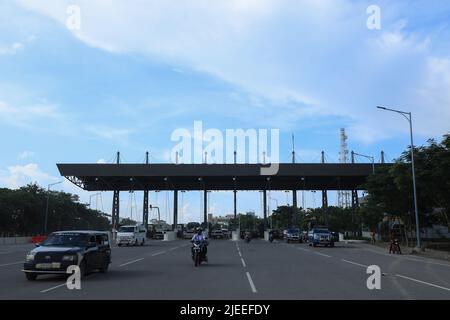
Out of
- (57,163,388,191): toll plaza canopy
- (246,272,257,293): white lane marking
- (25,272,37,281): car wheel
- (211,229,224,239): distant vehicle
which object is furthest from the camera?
(211,229,224,239): distant vehicle

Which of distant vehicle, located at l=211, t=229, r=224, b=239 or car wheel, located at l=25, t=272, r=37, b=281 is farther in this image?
distant vehicle, located at l=211, t=229, r=224, b=239

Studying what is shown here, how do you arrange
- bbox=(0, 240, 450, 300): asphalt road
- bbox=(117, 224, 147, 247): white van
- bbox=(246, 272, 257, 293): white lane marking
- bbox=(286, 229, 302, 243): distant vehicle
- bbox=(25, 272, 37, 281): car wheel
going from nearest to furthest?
bbox=(0, 240, 450, 300): asphalt road < bbox=(246, 272, 257, 293): white lane marking < bbox=(25, 272, 37, 281): car wheel < bbox=(117, 224, 147, 247): white van < bbox=(286, 229, 302, 243): distant vehicle

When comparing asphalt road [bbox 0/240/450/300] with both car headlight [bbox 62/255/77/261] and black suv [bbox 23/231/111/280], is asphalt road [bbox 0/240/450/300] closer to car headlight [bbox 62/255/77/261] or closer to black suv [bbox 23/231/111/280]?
black suv [bbox 23/231/111/280]

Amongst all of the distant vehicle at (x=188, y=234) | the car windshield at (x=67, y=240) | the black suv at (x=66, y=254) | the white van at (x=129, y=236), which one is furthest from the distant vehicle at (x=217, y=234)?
the car windshield at (x=67, y=240)

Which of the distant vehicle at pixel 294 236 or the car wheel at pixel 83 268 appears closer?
the car wheel at pixel 83 268

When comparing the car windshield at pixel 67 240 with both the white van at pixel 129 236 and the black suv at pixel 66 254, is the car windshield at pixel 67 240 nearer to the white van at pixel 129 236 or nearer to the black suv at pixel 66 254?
the black suv at pixel 66 254

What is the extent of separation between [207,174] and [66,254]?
58181 millimetres

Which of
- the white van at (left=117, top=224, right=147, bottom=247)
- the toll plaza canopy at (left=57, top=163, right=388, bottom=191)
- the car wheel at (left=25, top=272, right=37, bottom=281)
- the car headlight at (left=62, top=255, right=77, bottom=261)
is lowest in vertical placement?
the car wheel at (left=25, top=272, right=37, bottom=281)

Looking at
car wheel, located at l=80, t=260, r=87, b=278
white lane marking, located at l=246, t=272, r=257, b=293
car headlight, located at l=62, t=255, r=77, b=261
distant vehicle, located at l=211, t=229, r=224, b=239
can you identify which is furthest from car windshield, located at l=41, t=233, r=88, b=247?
distant vehicle, located at l=211, t=229, r=224, b=239

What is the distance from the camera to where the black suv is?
642 inches

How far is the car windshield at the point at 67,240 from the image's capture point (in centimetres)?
1748

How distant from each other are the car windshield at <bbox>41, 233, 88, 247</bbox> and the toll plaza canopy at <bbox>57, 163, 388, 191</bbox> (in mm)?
55900

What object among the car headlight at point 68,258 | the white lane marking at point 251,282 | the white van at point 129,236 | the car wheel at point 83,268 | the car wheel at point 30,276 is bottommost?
the white lane marking at point 251,282
